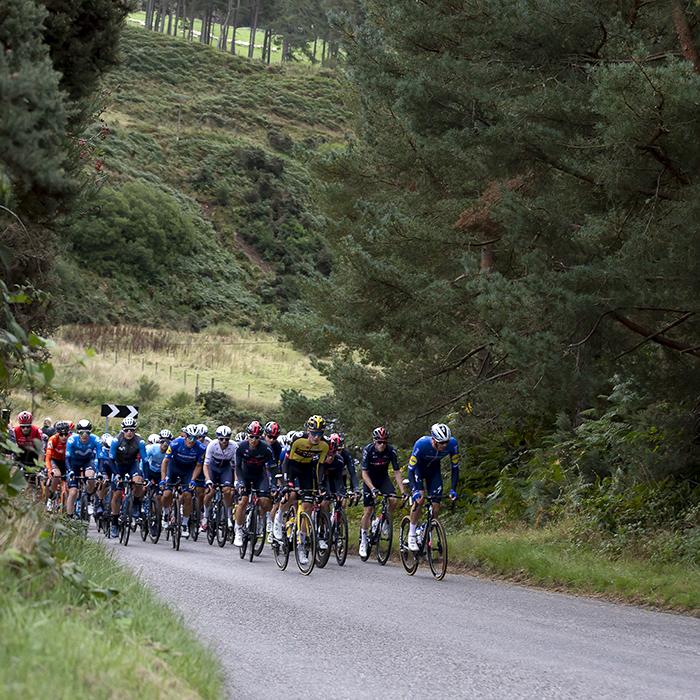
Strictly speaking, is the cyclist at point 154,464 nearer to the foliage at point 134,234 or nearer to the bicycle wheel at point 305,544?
the bicycle wheel at point 305,544

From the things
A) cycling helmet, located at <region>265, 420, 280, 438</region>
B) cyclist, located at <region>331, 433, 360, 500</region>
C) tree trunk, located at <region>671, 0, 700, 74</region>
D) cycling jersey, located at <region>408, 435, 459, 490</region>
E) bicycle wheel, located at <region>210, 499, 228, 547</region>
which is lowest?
bicycle wheel, located at <region>210, 499, 228, 547</region>

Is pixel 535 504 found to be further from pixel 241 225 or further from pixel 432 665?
pixel 241 225

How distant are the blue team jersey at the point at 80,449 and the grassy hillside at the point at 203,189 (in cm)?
2994

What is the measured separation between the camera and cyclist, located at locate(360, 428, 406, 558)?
47.4ft

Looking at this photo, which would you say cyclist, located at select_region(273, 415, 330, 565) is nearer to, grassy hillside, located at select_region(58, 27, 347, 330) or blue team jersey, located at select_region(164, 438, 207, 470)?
blue team jersey, located at select_region(164, 438, 207, 470)

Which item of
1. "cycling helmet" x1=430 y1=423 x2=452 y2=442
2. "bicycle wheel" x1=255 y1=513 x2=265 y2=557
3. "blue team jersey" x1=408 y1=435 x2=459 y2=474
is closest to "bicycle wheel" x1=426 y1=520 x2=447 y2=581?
"blue team jersey" x1=408 y1=435 x2=459 y2=474

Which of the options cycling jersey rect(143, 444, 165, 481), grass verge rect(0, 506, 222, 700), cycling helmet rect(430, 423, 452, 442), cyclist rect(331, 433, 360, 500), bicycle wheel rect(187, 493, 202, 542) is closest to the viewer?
grass verge rect(0, 506, 222, 700)

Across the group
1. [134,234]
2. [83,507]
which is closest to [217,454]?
[83,507]

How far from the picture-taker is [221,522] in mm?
18125

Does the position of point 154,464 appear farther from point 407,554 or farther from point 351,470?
point 407,554

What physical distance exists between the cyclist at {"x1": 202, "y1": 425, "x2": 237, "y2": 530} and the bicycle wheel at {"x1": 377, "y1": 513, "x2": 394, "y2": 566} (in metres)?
3.38

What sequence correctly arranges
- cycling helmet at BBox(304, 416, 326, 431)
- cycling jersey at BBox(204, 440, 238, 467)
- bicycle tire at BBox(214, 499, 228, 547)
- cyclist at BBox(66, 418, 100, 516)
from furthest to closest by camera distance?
1. cyclist at BBox(66, 418, 100, 516)
2. bicycle tire at BBox(214, 499, 228, 547)
3. cycling jersey at BBox(204, 440, 238, 467)
4. cycling helmet at BBox(304, 416, 326, 431)

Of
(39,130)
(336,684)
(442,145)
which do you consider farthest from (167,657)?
(442,145)

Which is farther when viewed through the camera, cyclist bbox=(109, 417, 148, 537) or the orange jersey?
the orange jersey
